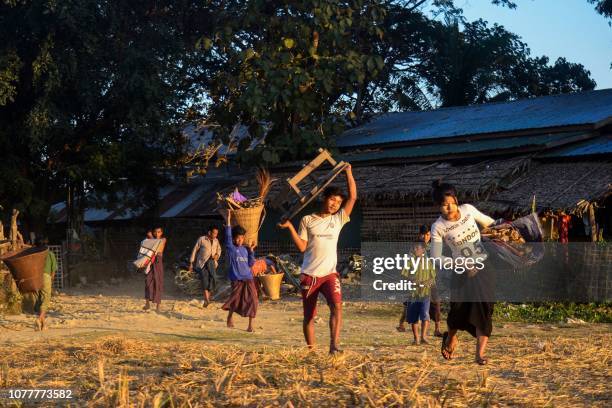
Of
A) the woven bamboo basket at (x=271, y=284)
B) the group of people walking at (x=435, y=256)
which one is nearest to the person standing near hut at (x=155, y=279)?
the woven bamboo basket at (x=271, y=284)

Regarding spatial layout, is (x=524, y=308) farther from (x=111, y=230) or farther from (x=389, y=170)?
(x=111, y=230)

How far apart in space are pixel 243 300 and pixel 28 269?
3099 millimetres

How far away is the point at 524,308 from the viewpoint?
15.1 metres

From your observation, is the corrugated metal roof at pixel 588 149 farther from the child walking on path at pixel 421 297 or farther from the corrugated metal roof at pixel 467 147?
the child walking on path at pixel 421 297

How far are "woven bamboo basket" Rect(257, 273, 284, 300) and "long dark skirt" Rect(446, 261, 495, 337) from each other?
10.4 m

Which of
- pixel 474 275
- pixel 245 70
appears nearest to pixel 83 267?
pixel 245 70

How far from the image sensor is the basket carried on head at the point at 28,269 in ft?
43.0

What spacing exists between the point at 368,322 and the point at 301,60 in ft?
32.7

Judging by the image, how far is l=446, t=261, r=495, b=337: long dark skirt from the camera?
8.15 metres

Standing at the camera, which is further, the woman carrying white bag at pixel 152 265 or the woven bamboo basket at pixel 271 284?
the woven bamboo basket at pixel 271 284

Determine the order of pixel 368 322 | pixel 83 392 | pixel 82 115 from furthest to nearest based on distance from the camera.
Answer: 1. pixel 82 115
2. pixel 368 322
3. pixel 83 392

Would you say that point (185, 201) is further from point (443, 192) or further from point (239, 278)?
point (443, 192)

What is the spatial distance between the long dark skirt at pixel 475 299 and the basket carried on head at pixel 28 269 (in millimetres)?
7126

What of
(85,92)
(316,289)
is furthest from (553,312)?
(85,92)
